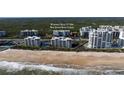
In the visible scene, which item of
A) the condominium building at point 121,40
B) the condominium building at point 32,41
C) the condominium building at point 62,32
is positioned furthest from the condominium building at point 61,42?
the condominium building at point 121,40

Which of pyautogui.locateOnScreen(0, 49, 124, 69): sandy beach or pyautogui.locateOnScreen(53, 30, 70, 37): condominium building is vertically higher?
pyautogui.locateOnScreen(53, 30, 70, 37): condominium building

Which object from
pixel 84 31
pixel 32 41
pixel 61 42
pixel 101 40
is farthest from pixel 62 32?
pixel 101 40

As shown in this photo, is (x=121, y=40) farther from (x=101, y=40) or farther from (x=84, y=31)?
(x=84, y=31)

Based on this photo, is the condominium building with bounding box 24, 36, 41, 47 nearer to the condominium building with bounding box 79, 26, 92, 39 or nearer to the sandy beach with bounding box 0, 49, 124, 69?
the sandy beach with bounding box 0, 49, 124, 69

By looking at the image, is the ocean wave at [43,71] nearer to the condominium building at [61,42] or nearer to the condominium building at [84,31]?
the condominium building at [61,42]

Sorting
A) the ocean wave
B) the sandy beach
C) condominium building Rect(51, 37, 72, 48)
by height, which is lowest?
the ocean wave

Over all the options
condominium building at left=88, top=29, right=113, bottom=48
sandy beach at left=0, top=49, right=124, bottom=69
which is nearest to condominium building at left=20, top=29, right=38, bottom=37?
sandy beach at left=0, top=49, right=124, bottom=69
